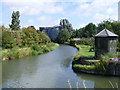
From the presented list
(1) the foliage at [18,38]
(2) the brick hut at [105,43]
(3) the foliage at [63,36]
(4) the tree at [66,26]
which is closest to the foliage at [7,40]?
(1) the foliage at [18,38]

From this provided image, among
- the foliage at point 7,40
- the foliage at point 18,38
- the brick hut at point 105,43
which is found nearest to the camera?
the brick hut at point 105,43

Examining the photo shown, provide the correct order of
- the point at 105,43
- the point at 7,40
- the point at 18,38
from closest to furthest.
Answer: the point at 105,43 < the point at 7,40 < the point at 18,38

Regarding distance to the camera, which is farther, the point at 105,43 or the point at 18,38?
the point at 18,38

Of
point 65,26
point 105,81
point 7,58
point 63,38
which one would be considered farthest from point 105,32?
point 65,26

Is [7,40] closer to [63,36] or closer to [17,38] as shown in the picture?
[17,38]

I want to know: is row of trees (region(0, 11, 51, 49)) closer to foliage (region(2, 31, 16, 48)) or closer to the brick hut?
foliage (region(2, 31, 16, 48))

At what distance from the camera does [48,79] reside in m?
13.0

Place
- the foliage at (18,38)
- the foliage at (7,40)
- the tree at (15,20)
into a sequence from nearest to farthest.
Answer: the foliage at (7,40) → the foliage at (18,38) → the tree at (15,20)

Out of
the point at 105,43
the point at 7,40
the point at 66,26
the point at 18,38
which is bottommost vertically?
the point at 105,43

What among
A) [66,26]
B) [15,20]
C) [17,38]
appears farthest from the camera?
[66,26]

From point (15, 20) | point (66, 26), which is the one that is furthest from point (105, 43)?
point (66, 26)

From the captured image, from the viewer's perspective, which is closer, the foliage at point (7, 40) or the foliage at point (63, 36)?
the foliage at point (7, 40)

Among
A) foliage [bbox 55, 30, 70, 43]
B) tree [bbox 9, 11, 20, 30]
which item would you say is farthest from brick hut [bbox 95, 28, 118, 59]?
foliage [bbox 55, 30, 70, 43]

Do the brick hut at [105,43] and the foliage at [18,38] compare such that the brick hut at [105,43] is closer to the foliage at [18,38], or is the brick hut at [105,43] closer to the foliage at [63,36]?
the foliage at [18,38]
